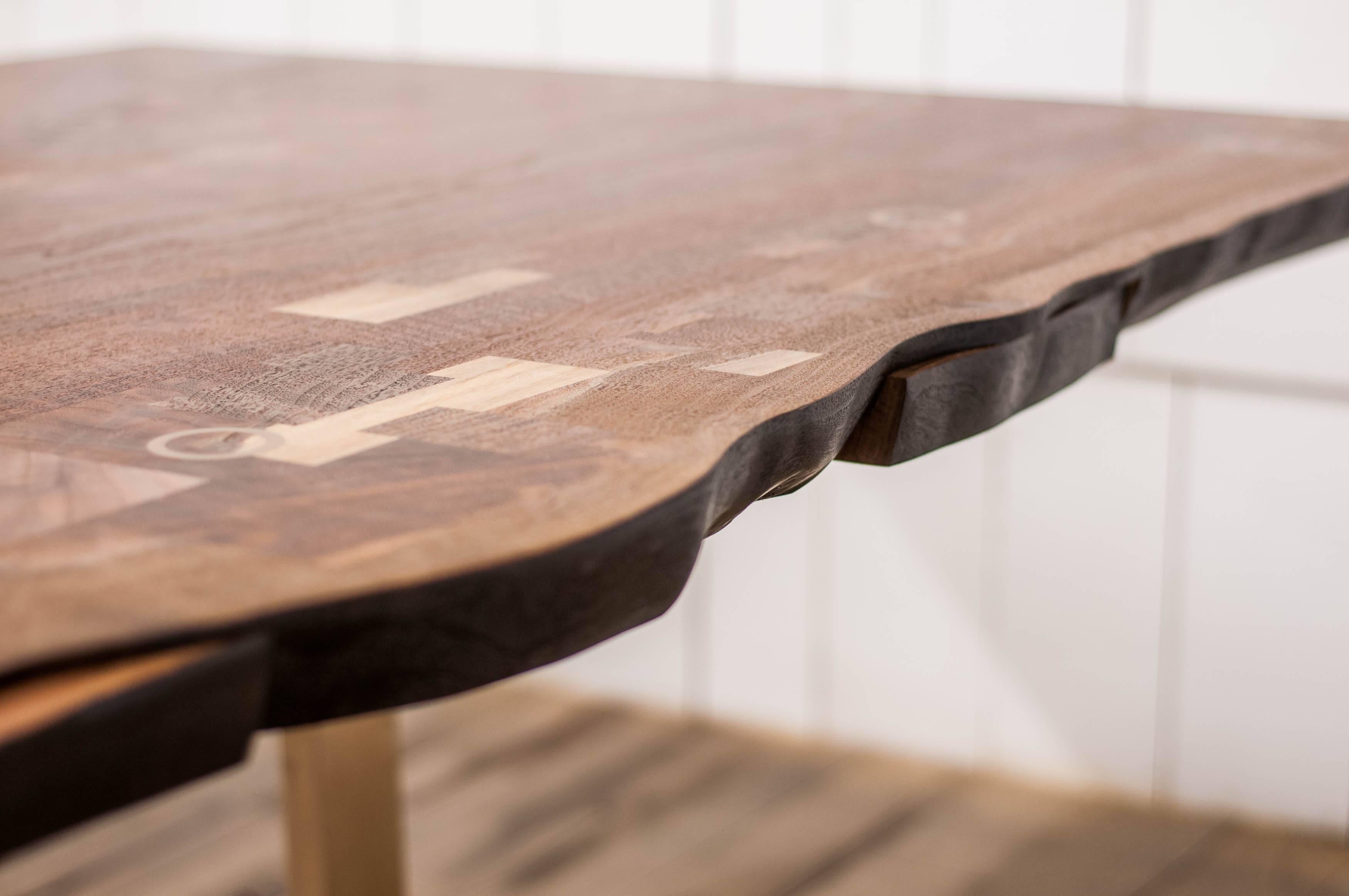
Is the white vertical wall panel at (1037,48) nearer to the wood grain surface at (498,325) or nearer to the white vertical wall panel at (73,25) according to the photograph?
the wood grain surface at (498,325)

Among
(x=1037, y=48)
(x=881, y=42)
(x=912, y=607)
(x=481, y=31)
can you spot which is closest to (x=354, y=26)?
(x=481, y=31)

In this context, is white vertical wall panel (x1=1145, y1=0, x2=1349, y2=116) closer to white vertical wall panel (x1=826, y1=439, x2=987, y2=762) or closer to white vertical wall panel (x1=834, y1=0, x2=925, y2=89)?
white vertical wall panel (x1=834, y1=0, x2=925, y2=89)

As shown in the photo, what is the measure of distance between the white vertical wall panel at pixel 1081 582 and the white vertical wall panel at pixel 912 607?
0.03 metres

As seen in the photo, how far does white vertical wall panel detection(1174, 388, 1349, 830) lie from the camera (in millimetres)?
1433

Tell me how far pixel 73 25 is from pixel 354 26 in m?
0.43

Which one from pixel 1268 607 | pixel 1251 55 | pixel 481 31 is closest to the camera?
pixel 1251 55

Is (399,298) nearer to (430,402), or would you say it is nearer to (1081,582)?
(430,402)

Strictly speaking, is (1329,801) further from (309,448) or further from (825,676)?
(309,448)

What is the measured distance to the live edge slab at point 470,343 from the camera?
1.00 ft

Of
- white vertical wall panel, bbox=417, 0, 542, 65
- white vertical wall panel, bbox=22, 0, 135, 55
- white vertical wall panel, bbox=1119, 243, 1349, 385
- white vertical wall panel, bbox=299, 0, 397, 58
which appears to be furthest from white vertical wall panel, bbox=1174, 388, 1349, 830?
white vertical wall panel, bbox=22, 0, 135, 55

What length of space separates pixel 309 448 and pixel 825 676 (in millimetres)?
1371

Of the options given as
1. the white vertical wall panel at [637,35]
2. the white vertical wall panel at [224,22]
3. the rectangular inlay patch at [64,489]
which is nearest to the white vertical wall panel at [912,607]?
the white vertical wall panel at [637,35]

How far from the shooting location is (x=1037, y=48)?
1462 millimetres

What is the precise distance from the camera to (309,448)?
1.30 feet
